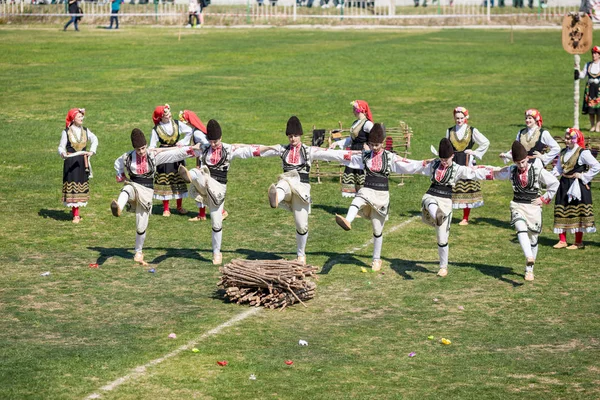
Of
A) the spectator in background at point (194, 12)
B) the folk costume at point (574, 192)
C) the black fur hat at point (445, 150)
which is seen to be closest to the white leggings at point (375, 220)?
the black fur hat at point (445, 150)

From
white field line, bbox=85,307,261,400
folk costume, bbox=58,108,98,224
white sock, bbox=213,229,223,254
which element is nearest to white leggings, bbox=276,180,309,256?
white sock, bbox=213,229,223,254

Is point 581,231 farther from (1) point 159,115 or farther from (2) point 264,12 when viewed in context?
(2) point 264,12

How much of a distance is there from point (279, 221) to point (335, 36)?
33.2 metres

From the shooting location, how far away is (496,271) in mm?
16750

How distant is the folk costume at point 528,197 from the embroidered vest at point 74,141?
8.69m

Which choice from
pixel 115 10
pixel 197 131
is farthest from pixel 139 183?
pixel 115 10

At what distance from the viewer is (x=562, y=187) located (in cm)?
1831

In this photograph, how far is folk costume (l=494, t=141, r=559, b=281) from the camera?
1598cm

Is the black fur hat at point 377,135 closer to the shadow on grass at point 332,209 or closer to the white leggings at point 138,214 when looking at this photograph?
the white leggings at point 138,214

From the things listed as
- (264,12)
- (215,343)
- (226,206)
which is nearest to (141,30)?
(264,12)

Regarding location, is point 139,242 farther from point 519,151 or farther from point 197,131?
point 519,151

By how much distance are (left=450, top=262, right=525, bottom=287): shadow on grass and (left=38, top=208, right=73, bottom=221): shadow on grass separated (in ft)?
27.1

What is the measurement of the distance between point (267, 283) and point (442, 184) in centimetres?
357

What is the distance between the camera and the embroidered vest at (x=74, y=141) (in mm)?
20156
